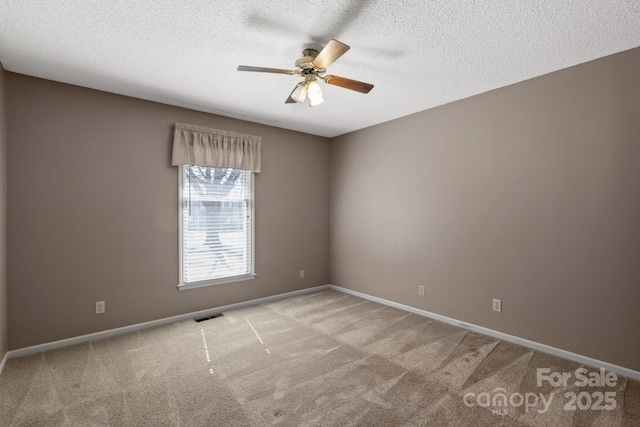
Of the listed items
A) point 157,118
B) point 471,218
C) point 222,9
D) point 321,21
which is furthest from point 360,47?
point 157,118

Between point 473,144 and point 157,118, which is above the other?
point 157,118

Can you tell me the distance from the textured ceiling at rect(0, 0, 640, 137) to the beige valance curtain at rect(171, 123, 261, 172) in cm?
54

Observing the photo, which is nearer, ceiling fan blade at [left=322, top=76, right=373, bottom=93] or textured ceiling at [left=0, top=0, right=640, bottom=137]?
textured ceiling at [left=0, top=0, right=640, bottom=137]

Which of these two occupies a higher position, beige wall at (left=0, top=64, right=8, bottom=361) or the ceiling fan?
the ceiling fan

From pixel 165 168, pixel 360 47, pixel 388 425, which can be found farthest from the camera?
pixel 165 168

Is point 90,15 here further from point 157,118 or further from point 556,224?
point 556,224

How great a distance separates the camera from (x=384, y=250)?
4324 mm

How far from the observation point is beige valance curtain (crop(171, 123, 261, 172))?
142 inches

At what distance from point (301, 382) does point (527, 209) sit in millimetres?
2610

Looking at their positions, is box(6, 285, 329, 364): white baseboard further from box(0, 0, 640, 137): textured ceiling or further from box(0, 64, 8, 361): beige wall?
box(0, 0, 640, 137): textured ceiling

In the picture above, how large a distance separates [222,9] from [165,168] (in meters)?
2.17

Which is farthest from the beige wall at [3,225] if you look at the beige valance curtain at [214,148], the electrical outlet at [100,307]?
the beige valance curtain at [214,148]

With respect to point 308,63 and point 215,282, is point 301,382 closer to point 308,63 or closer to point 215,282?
point 215,282

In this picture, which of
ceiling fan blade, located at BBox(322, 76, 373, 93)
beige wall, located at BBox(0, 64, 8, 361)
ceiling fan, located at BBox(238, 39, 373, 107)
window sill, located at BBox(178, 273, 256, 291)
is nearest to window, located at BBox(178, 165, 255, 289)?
window sill, located at BBox(178, 273, 256, 291)
